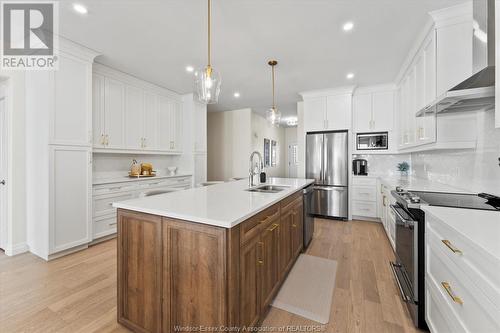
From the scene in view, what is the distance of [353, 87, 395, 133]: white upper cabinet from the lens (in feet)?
13.5

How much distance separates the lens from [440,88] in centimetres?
216

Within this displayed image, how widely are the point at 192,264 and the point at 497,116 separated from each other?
1.92 metres

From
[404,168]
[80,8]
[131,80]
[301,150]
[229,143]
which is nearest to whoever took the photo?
[80,8]

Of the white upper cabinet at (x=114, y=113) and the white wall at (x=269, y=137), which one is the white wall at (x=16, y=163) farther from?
the white wall at (x=269, y=137)

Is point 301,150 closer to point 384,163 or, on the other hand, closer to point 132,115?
point 384,163

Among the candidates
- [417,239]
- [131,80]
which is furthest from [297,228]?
[131,80]

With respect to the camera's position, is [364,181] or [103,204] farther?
[364,181]

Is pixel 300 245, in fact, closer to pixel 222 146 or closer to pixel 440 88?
pixel 440 88

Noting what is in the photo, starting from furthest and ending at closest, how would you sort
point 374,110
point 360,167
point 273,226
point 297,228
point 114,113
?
point 360,167
point 374,110
point 114,113
point 297,228
point 273,226

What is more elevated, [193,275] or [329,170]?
[329,170]

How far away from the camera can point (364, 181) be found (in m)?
4.18

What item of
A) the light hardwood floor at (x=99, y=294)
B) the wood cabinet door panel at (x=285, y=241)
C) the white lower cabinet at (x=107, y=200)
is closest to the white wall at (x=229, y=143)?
the white lower cabinet at (x=107, y=200)

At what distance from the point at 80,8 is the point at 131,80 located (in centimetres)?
171

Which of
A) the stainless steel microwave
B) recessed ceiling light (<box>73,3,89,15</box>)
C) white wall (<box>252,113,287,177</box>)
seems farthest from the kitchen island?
white wall (<box>252,113,287,177</box>)
